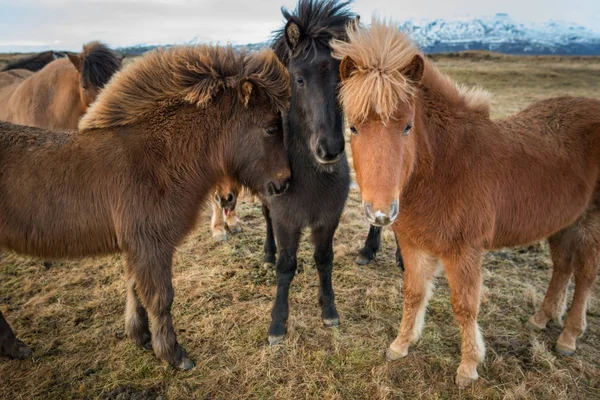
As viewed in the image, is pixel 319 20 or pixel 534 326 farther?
pixel 534 326

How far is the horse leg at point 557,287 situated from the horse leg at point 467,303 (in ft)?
3.49

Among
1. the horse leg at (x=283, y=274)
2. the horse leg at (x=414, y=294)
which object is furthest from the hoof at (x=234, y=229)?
the horse leg at (x=414, y=294)

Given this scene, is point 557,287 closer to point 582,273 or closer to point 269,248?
point 582,273

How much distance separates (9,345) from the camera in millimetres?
3098

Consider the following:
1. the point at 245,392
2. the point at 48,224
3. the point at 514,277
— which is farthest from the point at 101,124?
the point at 514,277

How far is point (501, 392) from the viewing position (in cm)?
274

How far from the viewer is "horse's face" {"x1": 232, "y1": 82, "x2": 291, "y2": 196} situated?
287 centimetres

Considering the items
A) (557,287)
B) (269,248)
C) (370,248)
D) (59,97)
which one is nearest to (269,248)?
(269,248)

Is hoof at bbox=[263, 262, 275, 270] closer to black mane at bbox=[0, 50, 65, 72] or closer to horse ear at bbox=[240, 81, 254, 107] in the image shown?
horse ear at bbox=[240, 81, 254, 107]

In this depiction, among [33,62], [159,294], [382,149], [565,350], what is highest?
[33,62]

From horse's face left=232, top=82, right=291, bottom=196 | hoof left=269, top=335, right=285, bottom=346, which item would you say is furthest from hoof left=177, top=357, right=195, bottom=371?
horse's face left=232, top=82, right=291, bottom=196

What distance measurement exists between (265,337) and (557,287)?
111 inches

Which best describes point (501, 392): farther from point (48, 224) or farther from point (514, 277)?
point (48, 224)

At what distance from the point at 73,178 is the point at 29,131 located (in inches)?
23.9
